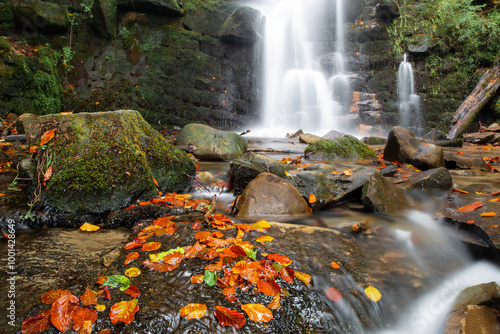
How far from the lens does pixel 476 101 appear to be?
11.1 metres

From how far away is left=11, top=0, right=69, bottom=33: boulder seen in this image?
28.3 ft

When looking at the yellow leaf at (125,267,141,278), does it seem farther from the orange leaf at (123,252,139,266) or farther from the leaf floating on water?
the leaf floating on water

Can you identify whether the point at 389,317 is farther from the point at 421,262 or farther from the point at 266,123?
the point at 266,123

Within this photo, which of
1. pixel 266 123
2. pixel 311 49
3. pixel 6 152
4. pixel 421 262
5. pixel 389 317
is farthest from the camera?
pixel 311 49

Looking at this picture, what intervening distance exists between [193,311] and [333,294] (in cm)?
94

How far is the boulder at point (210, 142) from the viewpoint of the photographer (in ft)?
19.8

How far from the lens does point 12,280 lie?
5.28ft

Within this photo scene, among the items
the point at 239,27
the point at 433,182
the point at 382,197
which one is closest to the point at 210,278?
the point at 382,197

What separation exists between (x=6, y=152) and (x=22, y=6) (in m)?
6.68

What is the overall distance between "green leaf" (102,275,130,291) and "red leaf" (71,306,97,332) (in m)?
0.20

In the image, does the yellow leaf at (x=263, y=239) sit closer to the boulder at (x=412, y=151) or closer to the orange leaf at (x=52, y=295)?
the orange leaf at (x=52, y=295)

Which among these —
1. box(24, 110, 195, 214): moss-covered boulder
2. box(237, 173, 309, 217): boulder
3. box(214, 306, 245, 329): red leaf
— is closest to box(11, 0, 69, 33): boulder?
box(24, 110, 195, 214): moss-covered boulder

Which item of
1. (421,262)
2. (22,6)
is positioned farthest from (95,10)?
(421,262)

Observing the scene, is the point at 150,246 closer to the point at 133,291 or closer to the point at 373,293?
the point at 133,291
